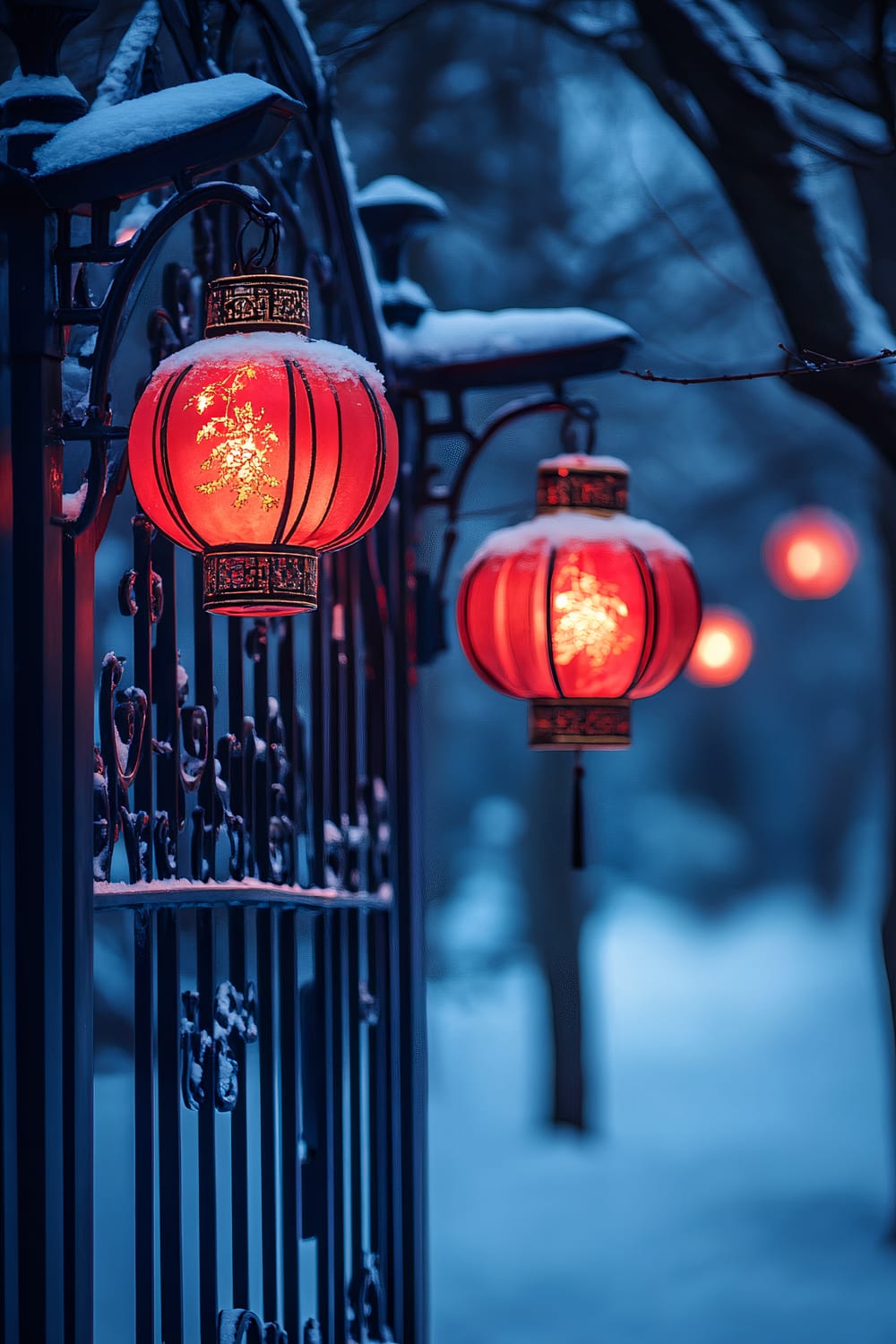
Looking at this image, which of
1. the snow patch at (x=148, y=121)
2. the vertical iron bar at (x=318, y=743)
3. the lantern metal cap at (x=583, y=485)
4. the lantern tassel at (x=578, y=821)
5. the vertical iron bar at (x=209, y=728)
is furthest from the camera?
the lantern tassel at (x=578, y=821)

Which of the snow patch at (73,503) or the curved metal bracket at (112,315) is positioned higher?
the curved metal bracket at (112,315)

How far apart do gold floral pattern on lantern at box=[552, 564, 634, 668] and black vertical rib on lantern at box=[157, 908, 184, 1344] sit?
4.70 ft

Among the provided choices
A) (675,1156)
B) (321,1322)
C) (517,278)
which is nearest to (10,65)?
(321,1322)

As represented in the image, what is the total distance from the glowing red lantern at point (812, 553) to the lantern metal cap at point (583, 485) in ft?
24.5

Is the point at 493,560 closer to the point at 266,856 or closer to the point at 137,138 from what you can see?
the point at 266,856

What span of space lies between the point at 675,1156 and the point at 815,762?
10305 mm

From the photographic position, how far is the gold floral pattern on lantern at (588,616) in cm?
434

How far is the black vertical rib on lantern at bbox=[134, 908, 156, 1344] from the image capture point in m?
3.25

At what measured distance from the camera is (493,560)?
14.8ft

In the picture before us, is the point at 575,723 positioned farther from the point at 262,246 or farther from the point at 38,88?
the point at 38,88

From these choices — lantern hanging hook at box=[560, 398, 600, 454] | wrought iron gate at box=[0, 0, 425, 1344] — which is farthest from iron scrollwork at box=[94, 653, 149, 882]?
lantern hanging hook at box=[560, 398, 600, 454]

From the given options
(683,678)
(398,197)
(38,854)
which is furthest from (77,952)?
(683,678)

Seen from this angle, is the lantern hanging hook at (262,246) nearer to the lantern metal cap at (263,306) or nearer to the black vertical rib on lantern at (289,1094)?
the lantern metal cap at (263,306)

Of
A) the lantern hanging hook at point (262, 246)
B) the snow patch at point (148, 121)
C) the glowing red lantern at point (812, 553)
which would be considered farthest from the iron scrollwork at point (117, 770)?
the glowing red lantern at point (812, 553)
